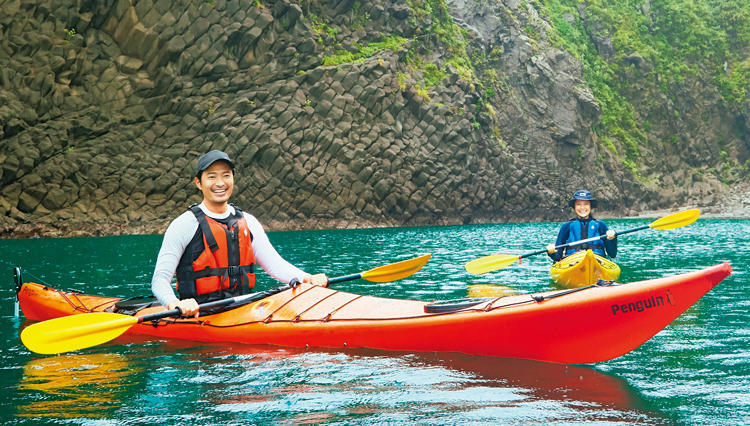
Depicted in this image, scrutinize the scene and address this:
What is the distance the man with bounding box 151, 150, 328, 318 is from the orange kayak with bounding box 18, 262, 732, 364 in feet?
1.20

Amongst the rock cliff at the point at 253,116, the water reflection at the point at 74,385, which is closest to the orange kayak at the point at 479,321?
the water reflection at the point at 74,385

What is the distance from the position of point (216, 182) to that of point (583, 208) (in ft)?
20.4

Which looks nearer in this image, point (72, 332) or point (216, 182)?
point (72, 332)

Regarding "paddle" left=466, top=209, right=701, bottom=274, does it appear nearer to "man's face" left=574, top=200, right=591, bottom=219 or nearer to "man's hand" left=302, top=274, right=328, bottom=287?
"man's face" left=574, top=200, right=591, bottom=219

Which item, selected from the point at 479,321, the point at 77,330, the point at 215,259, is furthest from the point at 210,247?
the point at 479,321

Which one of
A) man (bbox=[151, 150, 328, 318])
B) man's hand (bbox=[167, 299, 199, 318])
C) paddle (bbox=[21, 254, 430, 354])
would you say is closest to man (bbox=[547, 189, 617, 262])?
man (bbox=[151, 150, 328, 318])

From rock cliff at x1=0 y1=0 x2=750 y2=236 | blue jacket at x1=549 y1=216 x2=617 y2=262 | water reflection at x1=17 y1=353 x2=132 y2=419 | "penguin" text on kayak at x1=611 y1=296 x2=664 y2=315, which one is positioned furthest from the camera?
rock cliff at x1=0 y1=0 x2=750 y2=236

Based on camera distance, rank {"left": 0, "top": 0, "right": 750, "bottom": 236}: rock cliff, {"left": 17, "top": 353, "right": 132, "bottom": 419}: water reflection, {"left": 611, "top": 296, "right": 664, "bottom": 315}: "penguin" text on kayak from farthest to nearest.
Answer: {"left": 0, "top": 0, "right": 750, "bottom": 236}: rock cliff → {"left": 611, "top": 296, "right": 664, "bottom": 315}: "penguin" text on kayak → {"left": 17, "top": 353, "right": 132, "bottom": 419}: water reflection

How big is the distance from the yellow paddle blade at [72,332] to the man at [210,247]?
44cm

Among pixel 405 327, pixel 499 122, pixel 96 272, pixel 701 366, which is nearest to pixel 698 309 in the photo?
pixel 701 366

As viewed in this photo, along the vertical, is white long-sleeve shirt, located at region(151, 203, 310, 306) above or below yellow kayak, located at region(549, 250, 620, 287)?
above

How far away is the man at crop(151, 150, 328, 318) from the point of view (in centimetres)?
548

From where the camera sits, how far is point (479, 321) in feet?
17.2

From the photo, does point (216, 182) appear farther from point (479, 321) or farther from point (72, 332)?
point (479, 321)
